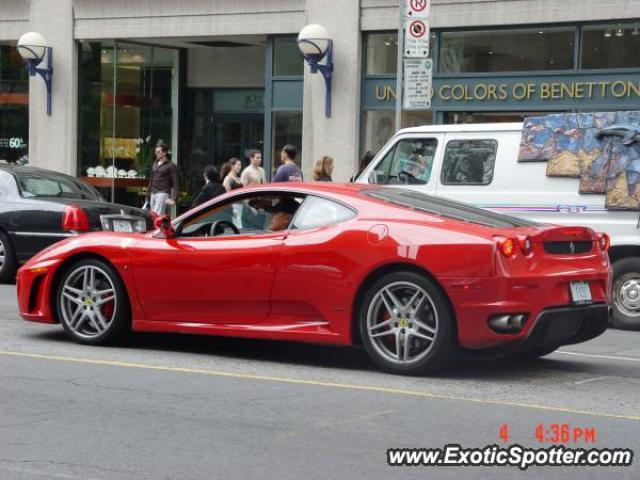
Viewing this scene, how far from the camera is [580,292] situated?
841 centimetres

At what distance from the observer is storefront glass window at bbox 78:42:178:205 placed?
25891 mm

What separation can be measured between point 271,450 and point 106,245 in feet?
12.6

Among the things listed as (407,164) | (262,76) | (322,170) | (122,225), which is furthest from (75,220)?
(262,76)

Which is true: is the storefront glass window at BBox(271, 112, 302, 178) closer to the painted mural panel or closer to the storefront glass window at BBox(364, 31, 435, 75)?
the storefront glass window at BBox(364, 31, 435, 75)

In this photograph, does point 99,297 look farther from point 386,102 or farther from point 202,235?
point 386,102

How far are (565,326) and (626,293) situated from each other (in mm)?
4438

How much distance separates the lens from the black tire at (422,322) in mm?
8109

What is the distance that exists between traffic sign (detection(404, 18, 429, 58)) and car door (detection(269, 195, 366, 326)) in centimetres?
705

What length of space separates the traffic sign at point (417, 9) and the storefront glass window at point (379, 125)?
5.22 metres

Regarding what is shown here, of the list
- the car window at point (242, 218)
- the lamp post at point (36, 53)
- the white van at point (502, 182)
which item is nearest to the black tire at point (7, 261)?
the white van at point (502, 182)

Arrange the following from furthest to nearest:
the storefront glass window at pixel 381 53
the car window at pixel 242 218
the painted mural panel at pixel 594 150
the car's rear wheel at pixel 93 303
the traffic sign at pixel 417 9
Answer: the storefront glass window at pixel 381 53 → the traffic sign at pixel 417 9 → the painted mural panel at pixel 594 150 → the car's rear wheel at pixel 93 303 → the car window at pixel 242 218

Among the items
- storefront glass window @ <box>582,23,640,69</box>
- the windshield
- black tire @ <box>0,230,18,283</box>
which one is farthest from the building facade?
black tire @ <box>0,230,18,283</box>

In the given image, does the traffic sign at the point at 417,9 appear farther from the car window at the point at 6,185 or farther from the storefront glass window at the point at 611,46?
the car window at the point at 6,185

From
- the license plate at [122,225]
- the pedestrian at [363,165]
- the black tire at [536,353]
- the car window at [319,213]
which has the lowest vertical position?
the black tire at [536,353]
